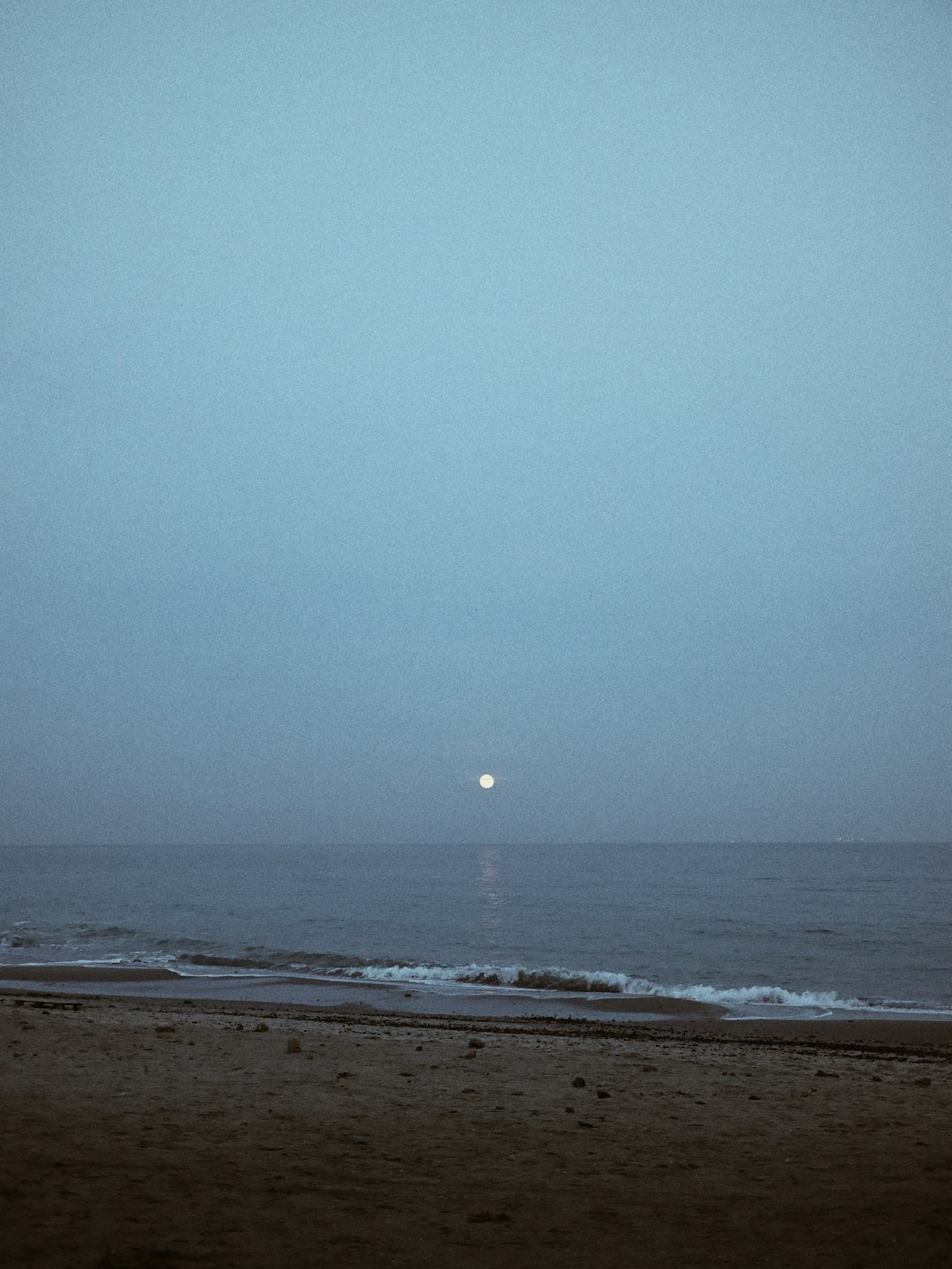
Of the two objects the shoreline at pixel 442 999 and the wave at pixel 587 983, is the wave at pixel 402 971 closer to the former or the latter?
the wave at pixel 587 983

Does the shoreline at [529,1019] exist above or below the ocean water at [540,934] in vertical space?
above

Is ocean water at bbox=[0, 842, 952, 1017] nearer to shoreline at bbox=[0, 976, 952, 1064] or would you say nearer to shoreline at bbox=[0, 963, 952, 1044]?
shoreline at bbox=[0, 963, 952, 1044]

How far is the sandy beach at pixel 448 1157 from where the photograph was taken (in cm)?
520

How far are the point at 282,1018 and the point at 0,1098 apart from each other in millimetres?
10521

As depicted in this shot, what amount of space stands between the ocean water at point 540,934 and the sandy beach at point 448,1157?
564 inches

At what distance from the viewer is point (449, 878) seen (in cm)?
9119

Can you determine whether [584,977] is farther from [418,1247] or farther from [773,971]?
[418,1247]

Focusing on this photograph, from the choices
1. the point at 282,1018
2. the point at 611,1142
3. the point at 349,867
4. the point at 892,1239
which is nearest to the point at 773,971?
the point at 282,1018

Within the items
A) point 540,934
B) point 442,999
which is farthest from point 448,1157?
point 540,934

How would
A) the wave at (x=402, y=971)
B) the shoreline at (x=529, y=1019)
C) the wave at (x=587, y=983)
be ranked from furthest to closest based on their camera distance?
the wave at (x=402, y=971) → the wave at (x=587, y=983) → the shoreline at (x=529, y=1019)

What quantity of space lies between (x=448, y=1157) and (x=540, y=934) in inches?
1406

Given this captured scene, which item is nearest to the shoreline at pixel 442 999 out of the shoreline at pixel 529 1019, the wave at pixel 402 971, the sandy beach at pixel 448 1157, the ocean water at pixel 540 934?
the shoreline at pixel 529 1019

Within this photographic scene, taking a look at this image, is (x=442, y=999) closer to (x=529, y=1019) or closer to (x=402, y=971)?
(x=529, y=1019)

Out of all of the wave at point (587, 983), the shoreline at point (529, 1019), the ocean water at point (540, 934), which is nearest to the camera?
the shoreline at point (529, 1019)
